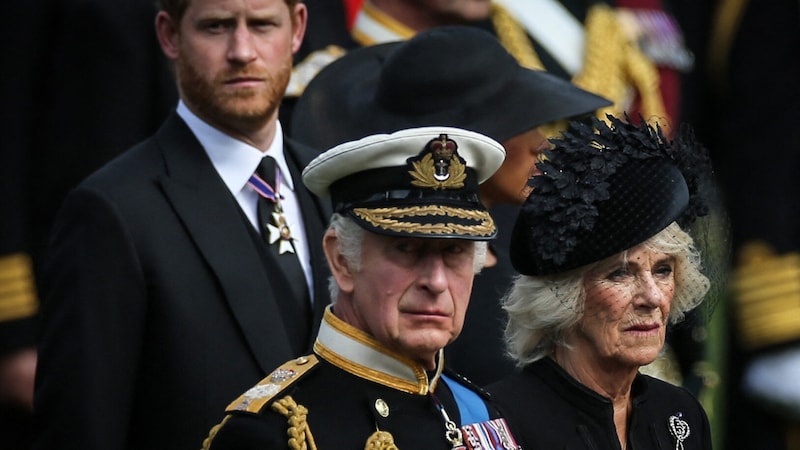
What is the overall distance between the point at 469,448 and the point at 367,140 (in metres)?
0.68

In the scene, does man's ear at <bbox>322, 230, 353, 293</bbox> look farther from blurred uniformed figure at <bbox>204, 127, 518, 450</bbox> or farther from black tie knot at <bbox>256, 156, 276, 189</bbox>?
black tie knot at <bbox>256, 156, 276, 189</bbox>

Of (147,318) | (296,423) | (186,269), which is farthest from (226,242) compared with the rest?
(296,423)

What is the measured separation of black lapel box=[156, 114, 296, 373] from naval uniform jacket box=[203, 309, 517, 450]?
73cm

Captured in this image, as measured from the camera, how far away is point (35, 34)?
6391 millimetres

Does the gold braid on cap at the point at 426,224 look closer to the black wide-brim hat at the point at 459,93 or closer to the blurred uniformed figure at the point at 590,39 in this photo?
the black wide-brim hat at the point at 459,93

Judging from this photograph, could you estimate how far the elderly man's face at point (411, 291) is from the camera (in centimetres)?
450

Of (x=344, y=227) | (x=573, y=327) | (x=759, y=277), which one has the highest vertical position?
(x=344, y=227)

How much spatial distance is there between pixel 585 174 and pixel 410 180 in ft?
1.64

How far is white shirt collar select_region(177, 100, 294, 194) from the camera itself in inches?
221

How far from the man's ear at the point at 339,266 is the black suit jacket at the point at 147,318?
29.8 inches

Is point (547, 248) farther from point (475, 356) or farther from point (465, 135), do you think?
point (475, 356)

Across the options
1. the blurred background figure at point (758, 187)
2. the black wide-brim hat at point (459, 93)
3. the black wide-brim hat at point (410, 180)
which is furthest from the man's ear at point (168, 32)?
the blurred background figure at point (758, 187)

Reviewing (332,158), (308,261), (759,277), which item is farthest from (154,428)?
(759,277)

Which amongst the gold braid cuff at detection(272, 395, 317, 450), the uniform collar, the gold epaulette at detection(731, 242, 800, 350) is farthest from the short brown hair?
the gold epaulette at detection(731, 242, 800, 350)
